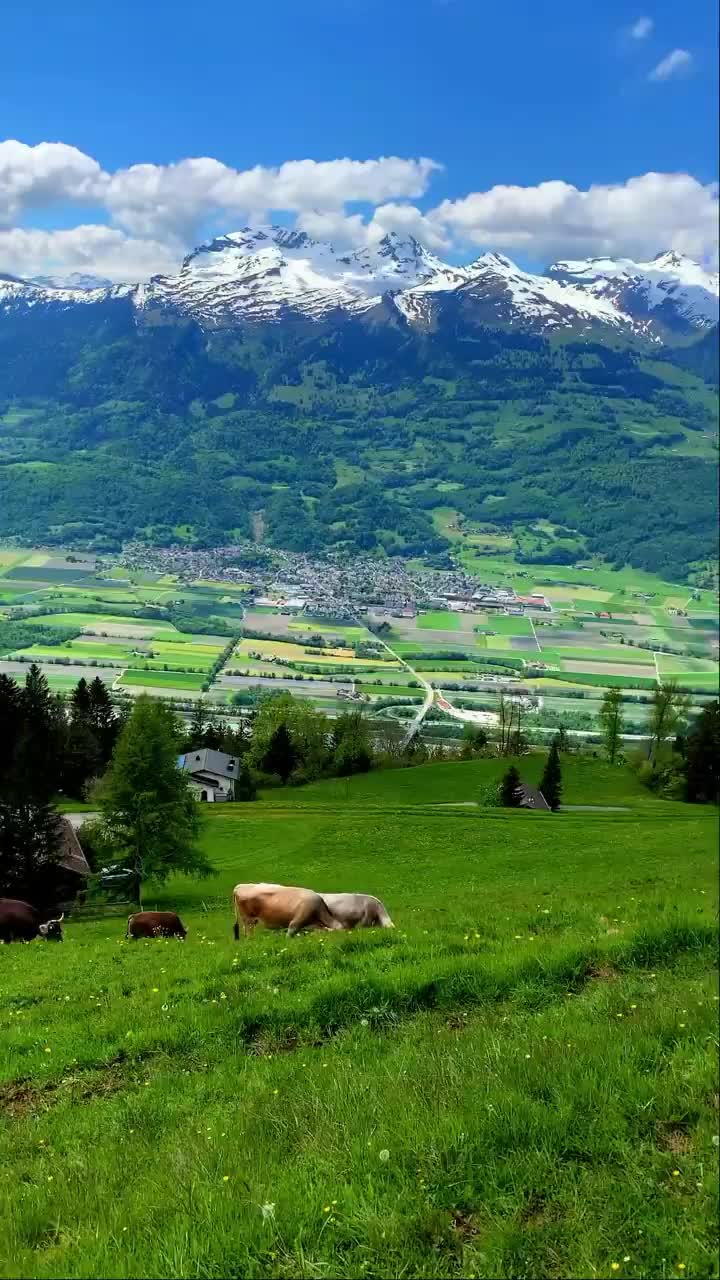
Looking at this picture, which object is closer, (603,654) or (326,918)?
(326,918)

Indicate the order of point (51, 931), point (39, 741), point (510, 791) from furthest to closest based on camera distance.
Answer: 1. point (510, 791)
2. point (39, 741)
3. point (51, 931)

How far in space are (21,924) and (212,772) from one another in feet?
196

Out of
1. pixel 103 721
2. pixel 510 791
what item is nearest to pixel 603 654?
pixel 510 791

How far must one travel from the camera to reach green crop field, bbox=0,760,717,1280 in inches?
156

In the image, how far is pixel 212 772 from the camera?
7881cm

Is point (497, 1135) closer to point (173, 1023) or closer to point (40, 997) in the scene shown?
point (173, 1023)

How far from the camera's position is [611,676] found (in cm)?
14700

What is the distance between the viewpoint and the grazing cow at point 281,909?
A: 14107 mm

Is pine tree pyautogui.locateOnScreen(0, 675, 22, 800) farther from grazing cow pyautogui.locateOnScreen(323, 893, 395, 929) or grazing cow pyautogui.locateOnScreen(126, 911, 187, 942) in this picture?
grazing cow pyautogui.locateOnScreen(323, 893, 395, 929)

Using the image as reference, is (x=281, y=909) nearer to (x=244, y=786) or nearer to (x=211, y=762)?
(x=244, y=786)

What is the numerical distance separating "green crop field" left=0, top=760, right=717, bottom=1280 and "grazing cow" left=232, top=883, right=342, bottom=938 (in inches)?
64.0

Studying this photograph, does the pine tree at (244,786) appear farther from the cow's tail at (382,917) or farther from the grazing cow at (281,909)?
the cow's tail at (382,917)

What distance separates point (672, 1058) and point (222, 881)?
3444 cm

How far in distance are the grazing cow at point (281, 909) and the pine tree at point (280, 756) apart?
7046 cm
